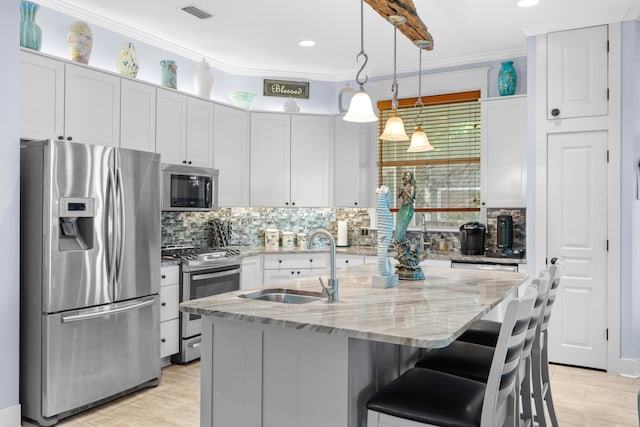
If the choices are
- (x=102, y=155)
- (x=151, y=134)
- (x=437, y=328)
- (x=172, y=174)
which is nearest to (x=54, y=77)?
(x=102, y=155)

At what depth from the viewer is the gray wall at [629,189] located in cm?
398

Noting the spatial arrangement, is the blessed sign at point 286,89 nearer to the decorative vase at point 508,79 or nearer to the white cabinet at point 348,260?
the white cabinet at point 348,260

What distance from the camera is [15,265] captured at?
305 cm

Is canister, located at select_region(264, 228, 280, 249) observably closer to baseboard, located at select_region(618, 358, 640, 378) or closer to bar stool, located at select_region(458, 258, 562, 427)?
bar stool, located at select_region(458, 258, 562, 427)

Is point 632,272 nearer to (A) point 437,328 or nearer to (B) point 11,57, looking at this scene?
(A) point 437,328

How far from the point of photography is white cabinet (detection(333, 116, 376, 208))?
5.61 meters

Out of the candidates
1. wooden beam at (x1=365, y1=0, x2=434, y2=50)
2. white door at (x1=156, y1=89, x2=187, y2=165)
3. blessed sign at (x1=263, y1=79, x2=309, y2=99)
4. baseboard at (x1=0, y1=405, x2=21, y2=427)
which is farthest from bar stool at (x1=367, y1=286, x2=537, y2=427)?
blessed sign at (x1=263, y1=79, x2=309, y2=99)

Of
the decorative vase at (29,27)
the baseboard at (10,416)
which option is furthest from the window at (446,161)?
the baseboard at (10,416)

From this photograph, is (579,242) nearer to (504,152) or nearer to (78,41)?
(504,152)

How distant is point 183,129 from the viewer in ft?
15.0

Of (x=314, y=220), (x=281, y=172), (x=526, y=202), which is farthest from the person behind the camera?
(x=314, y=220)

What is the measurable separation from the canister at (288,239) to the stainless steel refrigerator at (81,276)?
217cm

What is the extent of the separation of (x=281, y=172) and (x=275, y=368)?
3.70 metres

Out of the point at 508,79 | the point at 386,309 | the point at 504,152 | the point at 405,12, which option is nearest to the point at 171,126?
the point at 405,12
